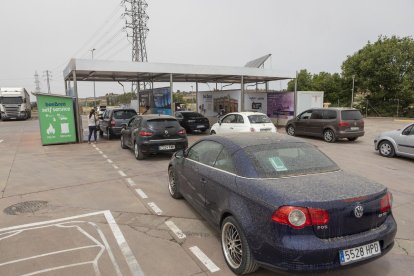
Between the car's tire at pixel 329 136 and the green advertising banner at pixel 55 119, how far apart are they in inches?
482

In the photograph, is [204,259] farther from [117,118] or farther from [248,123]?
[117,118]

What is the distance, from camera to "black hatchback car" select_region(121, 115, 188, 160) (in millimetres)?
10062

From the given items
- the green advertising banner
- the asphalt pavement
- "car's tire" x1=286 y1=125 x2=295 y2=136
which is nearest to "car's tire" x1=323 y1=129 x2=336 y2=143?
"car's tire" x1=286 y1=125 x2=295 y2=136

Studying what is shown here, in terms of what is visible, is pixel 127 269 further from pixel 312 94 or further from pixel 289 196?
pixel 312 94

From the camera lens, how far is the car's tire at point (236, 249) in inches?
129

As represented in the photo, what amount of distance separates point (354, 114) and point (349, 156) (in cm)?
413

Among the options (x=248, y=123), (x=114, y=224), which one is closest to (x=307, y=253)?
(x=114, y=224)

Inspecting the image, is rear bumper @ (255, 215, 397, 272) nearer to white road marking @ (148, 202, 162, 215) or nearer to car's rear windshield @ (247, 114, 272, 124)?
white road marking @ (148, 202, 162, 215)

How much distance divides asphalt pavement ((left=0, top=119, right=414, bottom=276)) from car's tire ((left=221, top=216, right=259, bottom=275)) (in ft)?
0.53

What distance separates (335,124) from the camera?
14086mm

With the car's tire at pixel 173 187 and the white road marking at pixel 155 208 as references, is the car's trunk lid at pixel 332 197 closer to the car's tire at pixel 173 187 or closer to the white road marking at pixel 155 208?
the white road marking at pixel 155 208

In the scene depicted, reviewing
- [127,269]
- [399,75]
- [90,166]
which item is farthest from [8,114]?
[399,75]

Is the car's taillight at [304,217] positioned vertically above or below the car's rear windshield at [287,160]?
below

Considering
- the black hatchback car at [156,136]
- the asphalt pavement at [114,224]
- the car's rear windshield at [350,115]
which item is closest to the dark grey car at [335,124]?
the car's rear windshield at [350,115]
